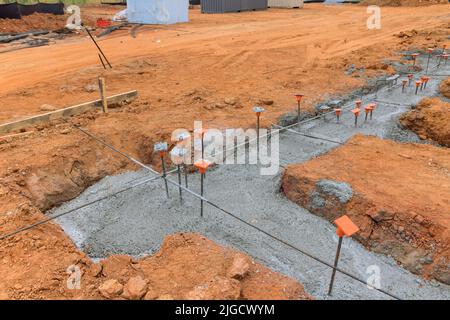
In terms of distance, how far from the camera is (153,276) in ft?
11.2

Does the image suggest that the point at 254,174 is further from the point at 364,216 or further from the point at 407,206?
the point at 407,206

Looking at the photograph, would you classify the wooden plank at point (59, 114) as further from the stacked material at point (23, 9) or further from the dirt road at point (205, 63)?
the stacked material at point (23, 9)

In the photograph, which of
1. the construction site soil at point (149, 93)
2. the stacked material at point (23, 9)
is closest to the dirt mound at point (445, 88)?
the construction site soil at point (149, 93)

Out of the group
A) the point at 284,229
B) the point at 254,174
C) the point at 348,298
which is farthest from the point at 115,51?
the point at 348,298

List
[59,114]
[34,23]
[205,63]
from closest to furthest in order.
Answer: [59,114] → [205,63] → [34,23]

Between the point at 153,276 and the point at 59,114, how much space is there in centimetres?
456

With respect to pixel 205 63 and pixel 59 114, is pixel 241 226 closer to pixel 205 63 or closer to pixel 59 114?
pixel 59 114

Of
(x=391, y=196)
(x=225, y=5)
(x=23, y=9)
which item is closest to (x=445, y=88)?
(x=391, y=196)

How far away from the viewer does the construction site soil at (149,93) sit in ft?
12.2

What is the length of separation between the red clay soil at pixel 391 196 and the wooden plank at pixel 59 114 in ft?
14.1

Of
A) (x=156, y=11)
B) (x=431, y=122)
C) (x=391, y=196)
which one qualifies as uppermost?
(x=156, y=11)

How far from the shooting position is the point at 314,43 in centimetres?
1420

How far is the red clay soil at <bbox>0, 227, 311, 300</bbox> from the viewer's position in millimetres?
3160
